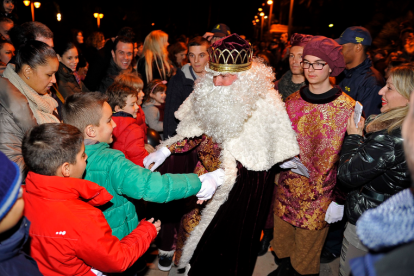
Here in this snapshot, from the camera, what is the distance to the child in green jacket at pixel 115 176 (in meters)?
1.93

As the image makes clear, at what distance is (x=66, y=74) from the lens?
12.4ft

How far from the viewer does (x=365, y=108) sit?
Answer: 365 centimetres

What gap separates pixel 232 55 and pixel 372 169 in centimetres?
139

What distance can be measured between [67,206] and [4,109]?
1.13 m

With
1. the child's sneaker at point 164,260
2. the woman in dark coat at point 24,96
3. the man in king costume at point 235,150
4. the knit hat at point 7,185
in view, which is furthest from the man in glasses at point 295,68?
the knit hat at point 7,185

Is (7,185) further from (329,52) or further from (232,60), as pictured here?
(329,52)

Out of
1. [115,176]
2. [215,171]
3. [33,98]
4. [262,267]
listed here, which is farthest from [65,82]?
[262,267]

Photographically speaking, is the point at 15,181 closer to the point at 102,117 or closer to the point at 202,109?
the point at 102,117

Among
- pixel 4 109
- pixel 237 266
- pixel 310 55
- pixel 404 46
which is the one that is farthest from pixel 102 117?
pixel 404 46

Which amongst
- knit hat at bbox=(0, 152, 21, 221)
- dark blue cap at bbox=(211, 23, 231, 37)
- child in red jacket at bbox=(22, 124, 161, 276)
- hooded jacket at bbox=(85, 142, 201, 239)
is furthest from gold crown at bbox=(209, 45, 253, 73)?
dark blue cap at bbox=(211, 23, 231, 37)

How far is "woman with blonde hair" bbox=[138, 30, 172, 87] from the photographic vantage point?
17.0 ft

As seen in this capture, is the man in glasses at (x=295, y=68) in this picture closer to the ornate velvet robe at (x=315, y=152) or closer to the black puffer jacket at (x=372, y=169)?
the ornate velvet robe at (x=315, y=152)

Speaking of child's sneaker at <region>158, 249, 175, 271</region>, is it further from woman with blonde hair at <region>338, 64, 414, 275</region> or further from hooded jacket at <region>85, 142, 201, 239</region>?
woman with blonde hair at <region>338, 64, 414, 275</region>

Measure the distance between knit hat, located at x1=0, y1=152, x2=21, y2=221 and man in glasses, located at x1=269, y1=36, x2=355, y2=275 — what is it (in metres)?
2.42
